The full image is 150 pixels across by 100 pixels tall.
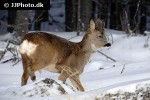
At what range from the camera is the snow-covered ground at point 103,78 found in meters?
4.80

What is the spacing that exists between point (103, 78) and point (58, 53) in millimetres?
1001

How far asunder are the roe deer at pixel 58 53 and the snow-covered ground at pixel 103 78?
0.83ft

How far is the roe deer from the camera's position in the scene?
7.37 metres

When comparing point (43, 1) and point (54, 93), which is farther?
point (43, 1)

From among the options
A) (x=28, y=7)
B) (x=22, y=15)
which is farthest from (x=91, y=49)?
(x=22, y=15)

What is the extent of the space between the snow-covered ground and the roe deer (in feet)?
0.83

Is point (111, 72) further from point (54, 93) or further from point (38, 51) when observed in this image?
point (54, 93)

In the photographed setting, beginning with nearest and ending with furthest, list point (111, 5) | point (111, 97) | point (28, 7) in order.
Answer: point (111, 97)
point (28, 7)
point (111, 5)

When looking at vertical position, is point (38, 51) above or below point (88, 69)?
above

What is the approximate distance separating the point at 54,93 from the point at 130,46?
615cm

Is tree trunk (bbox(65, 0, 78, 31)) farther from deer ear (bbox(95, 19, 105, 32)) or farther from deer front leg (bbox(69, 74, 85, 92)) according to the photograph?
deer front leg (bbox(69, 74, 85, 92))

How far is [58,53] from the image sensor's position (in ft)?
25.5

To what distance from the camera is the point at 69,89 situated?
581 cm

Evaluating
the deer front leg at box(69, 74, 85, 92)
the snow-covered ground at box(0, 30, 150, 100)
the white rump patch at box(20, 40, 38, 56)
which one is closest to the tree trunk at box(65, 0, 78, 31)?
the snow-covered ground at box(0, 30, 150, 100)
